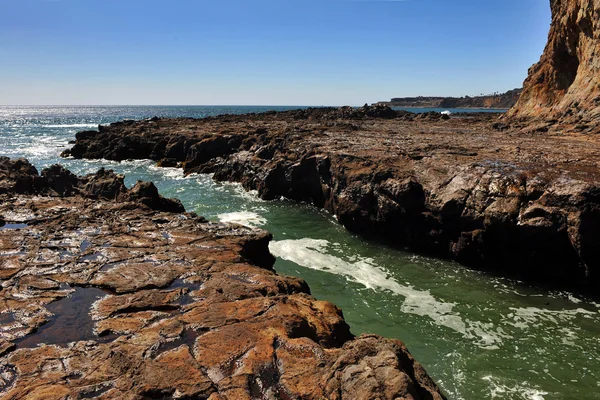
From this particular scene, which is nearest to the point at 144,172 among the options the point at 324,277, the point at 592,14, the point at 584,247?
the point at 324,277

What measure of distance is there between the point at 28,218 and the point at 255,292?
410 inches

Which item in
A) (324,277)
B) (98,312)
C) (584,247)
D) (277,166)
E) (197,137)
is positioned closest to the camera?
(98,312)

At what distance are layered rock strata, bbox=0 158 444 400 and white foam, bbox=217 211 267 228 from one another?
855 centimetres

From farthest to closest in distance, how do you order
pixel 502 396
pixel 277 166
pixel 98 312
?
1. pixel 277 166
2. pixel 502 396
3. pixel 98 312

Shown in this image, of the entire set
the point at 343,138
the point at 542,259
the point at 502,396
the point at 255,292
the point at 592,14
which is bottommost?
the point at 502,396

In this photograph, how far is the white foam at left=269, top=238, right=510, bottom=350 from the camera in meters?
11.1

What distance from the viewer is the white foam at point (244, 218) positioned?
21.5 meters

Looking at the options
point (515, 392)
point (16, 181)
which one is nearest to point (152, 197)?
point (16, 181)

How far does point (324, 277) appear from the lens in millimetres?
14719

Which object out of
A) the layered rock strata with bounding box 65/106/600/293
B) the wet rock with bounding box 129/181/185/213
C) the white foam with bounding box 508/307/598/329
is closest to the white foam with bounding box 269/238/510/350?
the white foam with bounding box 508/307/598/329

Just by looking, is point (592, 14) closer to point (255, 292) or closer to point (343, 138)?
point (343, 138)

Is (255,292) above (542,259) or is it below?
above

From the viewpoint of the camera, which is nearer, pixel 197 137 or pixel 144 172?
pixel 144 172

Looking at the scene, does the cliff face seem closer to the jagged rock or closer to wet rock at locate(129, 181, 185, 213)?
wet rock at locate(129, 181, 185, 213)
